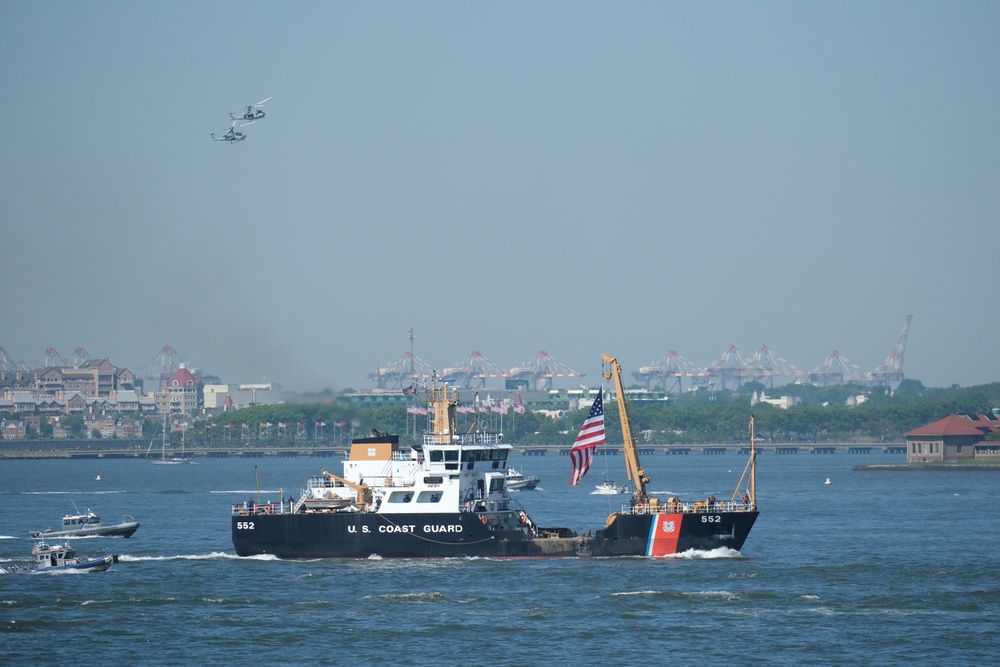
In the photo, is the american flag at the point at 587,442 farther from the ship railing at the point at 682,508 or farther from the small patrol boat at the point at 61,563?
the small patrol boat at the point at 61,563

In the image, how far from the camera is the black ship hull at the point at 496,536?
63312 mm

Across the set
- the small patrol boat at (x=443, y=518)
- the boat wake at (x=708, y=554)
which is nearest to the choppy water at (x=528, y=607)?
the boat wake at (x=708, y=554)

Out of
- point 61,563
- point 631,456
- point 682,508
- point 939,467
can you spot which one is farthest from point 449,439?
point 939,467

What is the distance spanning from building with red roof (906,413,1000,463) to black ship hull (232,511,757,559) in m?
116

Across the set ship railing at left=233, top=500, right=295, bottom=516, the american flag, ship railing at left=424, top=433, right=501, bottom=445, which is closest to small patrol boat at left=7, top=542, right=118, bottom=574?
ship railing at left=233, top=500, right=295, bottom=516

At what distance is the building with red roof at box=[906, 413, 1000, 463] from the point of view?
559 ft

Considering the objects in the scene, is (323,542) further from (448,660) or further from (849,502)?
(849,502)

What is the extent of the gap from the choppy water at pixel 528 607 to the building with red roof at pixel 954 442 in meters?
95.0

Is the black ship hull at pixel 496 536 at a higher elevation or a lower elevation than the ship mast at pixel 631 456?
lower

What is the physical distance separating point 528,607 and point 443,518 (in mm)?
11440

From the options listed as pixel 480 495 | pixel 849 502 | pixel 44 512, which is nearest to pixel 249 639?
pixel 480 495

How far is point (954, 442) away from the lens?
172750 mm

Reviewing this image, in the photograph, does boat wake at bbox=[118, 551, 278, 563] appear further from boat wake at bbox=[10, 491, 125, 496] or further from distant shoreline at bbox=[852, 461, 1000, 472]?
distant shoreline at bbox=[852, 461, 1000, 472]

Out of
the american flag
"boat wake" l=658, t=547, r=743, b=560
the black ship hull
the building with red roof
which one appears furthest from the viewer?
the building with red roof
